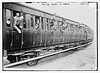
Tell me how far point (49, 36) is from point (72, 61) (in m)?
0.35

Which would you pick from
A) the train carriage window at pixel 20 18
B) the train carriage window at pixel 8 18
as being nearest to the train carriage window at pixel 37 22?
the train carriage window at pixel 20 18

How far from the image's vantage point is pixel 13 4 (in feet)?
5.41

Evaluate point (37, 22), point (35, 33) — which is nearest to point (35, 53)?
point (35, 33)

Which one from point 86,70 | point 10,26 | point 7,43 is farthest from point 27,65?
point 86,70

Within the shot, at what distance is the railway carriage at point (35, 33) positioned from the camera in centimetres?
164

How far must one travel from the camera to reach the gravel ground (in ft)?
5.85

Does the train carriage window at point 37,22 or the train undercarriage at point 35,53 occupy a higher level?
the train carriage window at point 37,22

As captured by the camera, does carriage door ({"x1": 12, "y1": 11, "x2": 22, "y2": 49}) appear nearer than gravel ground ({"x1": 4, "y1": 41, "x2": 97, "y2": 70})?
Yes

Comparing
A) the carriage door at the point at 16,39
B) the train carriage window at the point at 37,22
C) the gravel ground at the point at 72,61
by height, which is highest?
the train carriage window at the point at 37,22

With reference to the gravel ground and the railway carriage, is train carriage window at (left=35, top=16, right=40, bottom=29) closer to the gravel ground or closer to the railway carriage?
the railway carriage

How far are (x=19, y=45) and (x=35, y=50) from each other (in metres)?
0.18

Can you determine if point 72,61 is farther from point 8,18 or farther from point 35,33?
point 8,18

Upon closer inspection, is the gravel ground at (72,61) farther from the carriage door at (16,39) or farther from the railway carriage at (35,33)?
the carriage door at (16,39)

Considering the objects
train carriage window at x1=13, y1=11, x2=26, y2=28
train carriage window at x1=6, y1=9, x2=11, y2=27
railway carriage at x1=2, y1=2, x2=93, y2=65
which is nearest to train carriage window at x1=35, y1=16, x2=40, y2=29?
railway carriage at x1=2, y1=2, x2=93, y2=65
